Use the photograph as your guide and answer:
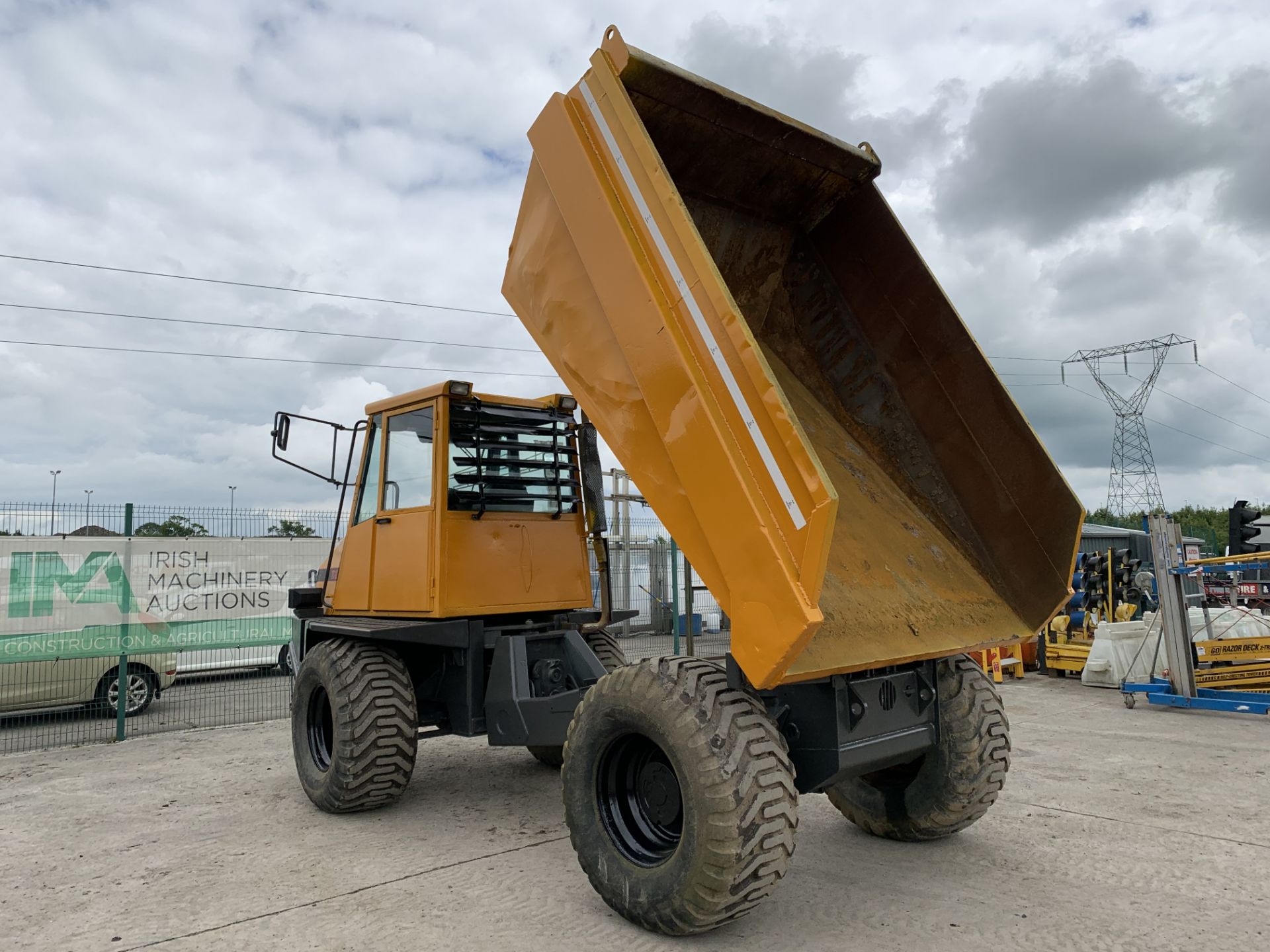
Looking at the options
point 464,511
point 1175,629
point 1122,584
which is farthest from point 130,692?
point 1122,584

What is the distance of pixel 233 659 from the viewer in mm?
10781

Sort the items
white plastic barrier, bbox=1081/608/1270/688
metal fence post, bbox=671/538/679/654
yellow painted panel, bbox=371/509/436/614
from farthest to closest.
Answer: metal fence post, bbox=671/538/679/654
white plastic barrier, bbox=1081/608/1270/688
yellow painted panel, bbox=371/509/436/614

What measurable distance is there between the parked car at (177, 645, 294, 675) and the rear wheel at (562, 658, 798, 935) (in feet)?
25.0

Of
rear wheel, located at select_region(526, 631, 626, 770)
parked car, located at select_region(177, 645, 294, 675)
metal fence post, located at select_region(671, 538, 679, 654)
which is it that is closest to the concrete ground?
rear wheel, located at select_region(526, 631, 626, 770)

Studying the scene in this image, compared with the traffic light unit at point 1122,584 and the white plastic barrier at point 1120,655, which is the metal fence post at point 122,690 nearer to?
the white plastic barrier at point 1120,655

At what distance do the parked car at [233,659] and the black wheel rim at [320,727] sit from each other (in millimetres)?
4622

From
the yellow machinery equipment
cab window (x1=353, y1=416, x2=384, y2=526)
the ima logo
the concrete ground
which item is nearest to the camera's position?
the concrete ground


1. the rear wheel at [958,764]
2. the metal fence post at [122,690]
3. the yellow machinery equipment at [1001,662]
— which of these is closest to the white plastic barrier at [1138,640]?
the yellow machinery equipment at [1001,662]

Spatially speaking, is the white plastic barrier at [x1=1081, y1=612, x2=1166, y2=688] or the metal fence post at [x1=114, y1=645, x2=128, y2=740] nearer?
the metal fence post at [x1=114, y1=645, x2=128, y2=740]

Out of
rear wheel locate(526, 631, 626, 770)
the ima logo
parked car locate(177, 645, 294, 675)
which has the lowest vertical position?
parked car locate(177, 645, 294, 675)

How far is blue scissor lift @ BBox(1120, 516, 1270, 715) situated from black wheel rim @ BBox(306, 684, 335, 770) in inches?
339

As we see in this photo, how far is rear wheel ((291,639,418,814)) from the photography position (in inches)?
211

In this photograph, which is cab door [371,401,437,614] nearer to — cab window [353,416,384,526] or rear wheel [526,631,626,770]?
cab window [353,416,384,526]

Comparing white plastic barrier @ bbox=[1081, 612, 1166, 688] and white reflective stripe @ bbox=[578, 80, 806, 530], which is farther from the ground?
white reflective stripe @ bbox=[578, 80, 806, 530]
